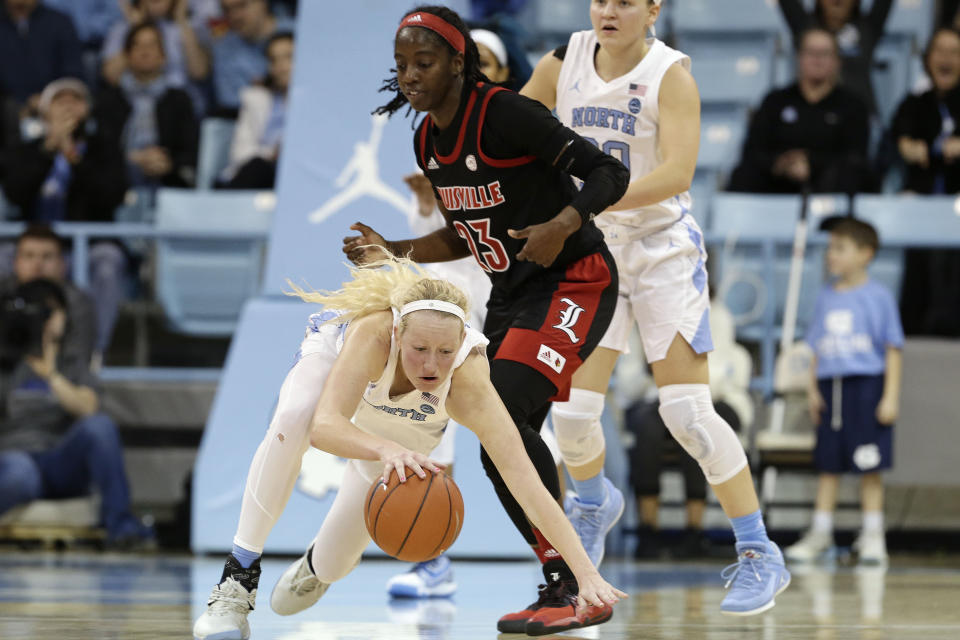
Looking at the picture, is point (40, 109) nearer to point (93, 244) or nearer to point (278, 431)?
point (93, 244)

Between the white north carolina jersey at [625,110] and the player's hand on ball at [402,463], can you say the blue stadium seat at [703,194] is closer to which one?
the white north carolina jersey at [625,110]

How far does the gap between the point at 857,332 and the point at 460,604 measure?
134 inches

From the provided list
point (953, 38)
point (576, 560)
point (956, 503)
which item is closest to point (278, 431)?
point (576, 560)

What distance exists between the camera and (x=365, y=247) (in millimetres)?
3988

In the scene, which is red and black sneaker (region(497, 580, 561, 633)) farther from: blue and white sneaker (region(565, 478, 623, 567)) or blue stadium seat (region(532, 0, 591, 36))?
blue stadium seat (region(532, 0, 591, 36))

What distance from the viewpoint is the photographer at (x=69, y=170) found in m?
8.32

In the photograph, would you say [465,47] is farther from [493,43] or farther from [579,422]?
[493,43]

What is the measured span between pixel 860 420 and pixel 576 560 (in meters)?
4.18

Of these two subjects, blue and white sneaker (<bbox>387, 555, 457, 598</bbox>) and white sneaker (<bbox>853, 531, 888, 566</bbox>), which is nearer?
blue and white sneaker (<bbox>387, 555, 457, 598</bbox>)

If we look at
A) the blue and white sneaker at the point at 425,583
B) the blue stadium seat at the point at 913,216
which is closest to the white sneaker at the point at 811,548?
the blue stadium seat at the point at 913,216

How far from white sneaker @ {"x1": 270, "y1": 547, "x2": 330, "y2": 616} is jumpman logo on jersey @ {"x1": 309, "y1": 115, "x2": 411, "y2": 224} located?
3.15 meters

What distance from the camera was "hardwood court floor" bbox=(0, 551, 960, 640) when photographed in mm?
3924

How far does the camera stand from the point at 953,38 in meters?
8.49

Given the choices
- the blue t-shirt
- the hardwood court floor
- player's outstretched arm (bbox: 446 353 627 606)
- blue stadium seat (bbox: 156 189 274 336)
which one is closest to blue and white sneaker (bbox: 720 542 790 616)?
the hardwood court floor
